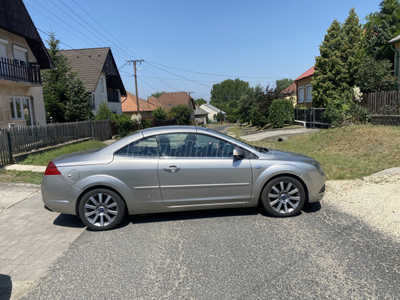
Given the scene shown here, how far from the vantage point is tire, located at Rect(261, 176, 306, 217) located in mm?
4980

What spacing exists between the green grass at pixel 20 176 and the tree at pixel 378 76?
1670cm

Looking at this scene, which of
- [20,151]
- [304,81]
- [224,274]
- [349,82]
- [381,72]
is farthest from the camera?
[304,81]

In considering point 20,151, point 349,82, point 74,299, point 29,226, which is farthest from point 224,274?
point 349,82

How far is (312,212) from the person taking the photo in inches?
209

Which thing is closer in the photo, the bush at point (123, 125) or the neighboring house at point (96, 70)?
the bush at point (123, 125)

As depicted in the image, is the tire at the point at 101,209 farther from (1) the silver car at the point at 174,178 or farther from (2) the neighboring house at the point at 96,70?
(2) the neighboring house at the point at 96,70

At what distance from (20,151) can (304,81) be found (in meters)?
28.4

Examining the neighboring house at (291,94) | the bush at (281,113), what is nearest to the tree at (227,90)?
the neighboring house at (291,94)

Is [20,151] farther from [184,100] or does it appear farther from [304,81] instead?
[184,100]

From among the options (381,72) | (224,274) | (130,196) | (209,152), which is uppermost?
(381,72)

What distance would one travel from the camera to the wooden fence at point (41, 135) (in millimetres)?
10781

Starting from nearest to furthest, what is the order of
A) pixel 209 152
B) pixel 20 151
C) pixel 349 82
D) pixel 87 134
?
pixel 209 152 < pixel 20 151 < pixel 87 134 < pixel 349 82

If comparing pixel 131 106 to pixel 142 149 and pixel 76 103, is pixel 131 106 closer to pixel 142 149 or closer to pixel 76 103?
A: pixel 76 103

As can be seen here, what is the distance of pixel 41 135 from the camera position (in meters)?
14.1
